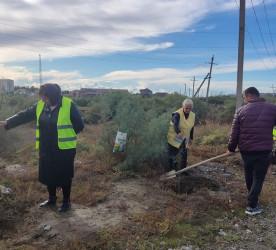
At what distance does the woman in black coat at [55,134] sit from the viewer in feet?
11.9

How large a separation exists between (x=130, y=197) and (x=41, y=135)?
1801 mm

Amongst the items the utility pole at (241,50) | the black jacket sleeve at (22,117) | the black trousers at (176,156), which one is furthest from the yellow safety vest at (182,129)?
the utility pole at (241,50)

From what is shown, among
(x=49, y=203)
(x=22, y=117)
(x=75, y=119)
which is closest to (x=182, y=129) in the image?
(x=75, y=119)

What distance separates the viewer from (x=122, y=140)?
5977 mm

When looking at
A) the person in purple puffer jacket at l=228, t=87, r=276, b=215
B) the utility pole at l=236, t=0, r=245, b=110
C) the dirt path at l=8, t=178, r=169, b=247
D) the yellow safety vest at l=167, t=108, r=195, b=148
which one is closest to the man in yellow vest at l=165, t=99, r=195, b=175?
the yellow safety vest at l=167, t=108, r=195, b=148

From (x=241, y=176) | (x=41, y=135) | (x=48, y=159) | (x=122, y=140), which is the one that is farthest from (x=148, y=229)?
(x=241, y=176)

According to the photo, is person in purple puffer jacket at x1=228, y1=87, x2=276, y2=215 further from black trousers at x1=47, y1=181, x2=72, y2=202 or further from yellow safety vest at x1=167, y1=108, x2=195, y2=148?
black trousers at x1=47, y1=181, x2=72, y2=202

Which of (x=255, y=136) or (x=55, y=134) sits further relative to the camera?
(x=255, y=136)

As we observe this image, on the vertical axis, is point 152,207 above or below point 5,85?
below

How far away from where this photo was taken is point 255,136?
4.03m

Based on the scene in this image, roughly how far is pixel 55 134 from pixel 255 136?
2.86 metres

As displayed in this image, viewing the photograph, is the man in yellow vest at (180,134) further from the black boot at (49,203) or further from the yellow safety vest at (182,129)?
the black boot at (49,203)

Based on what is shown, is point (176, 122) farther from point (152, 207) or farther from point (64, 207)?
point (64, 207)

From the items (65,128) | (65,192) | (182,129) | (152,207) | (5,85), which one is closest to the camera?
(65,128)
